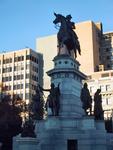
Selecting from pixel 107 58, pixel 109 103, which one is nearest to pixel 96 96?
pixel 109 103

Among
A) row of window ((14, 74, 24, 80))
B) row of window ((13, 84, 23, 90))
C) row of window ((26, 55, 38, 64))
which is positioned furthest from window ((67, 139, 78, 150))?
row of window ((26, 55, 38, 64))

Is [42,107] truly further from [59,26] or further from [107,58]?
[107,58]

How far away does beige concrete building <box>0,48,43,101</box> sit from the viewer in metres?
128

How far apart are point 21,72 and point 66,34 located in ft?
299

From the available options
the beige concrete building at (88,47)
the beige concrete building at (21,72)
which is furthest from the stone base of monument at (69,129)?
the beige concrete building at (21,72)

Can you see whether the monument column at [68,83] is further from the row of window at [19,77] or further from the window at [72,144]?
the row of window at [19,77]

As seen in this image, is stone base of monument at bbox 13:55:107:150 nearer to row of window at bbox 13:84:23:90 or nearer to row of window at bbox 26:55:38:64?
row of window at bbox 13:84:23:90

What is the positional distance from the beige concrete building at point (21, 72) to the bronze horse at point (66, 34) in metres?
85.0

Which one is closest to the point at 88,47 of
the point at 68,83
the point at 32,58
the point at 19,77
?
the point at 32,58

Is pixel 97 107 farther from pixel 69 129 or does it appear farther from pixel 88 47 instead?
pixel 88 47

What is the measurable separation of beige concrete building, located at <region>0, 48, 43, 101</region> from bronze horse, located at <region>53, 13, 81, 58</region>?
279 feet

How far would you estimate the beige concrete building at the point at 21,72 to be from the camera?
12812cm

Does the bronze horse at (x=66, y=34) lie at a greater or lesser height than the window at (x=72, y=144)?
greater

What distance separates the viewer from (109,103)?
102375 millimetres
